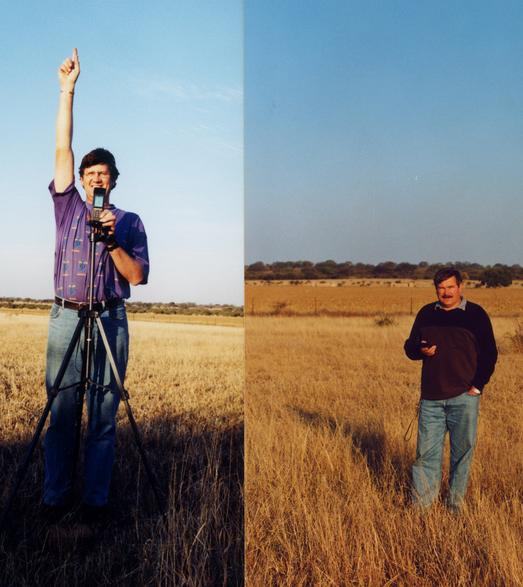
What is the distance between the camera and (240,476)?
4.09 meters

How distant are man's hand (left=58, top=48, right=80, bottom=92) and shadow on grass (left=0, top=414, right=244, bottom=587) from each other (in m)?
1.97

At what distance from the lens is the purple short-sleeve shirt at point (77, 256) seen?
2.97 metres

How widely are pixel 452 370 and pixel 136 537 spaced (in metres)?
1.67

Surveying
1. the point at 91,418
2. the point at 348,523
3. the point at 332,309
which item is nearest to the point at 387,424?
the point at 348,523

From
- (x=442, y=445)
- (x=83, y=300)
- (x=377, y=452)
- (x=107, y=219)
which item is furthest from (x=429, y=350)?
(x=83, y=300)

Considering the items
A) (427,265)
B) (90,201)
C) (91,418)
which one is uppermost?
(90,201)

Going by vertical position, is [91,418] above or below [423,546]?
above

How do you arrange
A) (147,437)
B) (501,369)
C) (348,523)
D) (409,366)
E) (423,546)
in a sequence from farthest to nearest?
(409,366)
(147,437)
(501,369)
(348,523)
(423,546)

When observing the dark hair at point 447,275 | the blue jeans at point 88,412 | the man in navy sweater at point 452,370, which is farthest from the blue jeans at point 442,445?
the blue jeans at point 88,412

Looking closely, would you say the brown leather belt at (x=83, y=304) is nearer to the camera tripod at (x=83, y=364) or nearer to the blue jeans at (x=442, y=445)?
the camera tripod at (x=83, y=364)

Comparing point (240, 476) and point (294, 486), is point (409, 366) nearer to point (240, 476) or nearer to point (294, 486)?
point (240, 476)

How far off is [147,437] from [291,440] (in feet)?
4.68

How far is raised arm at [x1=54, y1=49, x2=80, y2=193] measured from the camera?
2871 mm

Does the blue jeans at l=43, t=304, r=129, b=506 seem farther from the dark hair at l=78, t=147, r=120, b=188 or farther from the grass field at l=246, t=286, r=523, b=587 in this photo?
the grass field at l=246, t=286, r=523, b=587
